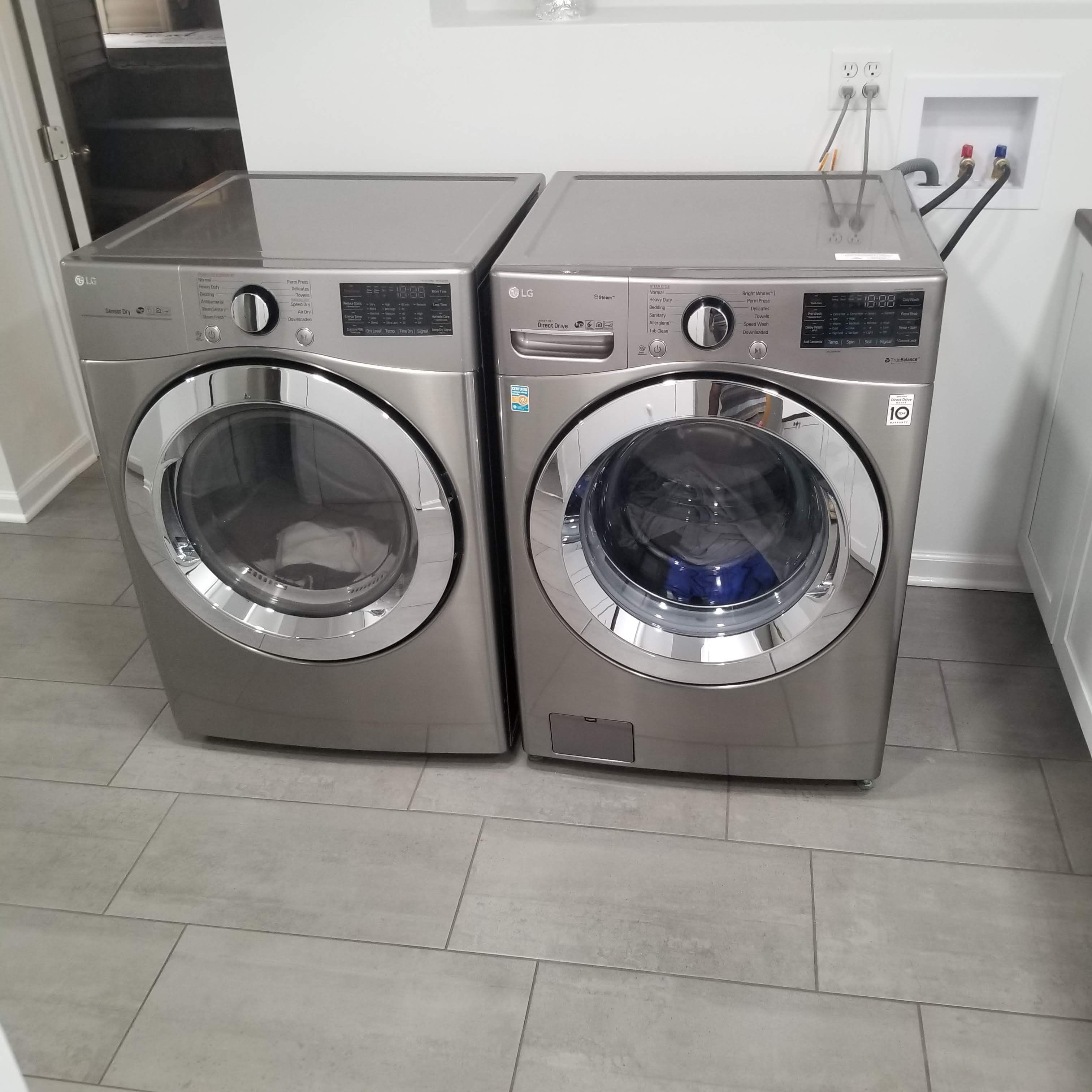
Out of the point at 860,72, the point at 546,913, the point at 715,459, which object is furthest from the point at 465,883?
the point at 860,72

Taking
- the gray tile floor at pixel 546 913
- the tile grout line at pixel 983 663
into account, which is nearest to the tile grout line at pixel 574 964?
the gray tile floor at pixel 546 913

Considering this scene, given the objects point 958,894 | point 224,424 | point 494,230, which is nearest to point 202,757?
point 224,424

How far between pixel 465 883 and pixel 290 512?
63cm

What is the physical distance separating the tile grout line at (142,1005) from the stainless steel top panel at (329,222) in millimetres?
961

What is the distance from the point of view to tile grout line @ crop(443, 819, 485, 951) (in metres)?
1.55

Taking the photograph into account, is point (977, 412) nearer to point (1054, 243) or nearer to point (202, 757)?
point (1054, 243)

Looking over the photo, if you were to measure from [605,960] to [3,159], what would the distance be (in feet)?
7.44

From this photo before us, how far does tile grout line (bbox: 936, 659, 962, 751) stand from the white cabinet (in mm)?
196

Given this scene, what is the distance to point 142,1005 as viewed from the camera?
1.47 meters

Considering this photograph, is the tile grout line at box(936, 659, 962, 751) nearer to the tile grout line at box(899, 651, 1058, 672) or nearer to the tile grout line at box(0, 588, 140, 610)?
the tile grout line at box(899, 651, 1058, 672)

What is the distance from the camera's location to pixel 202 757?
1907mm

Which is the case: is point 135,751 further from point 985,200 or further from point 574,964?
point 985,200

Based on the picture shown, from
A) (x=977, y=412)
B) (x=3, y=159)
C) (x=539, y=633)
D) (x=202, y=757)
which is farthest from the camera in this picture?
(x=3, y=159)

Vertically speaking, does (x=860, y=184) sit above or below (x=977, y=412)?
above
